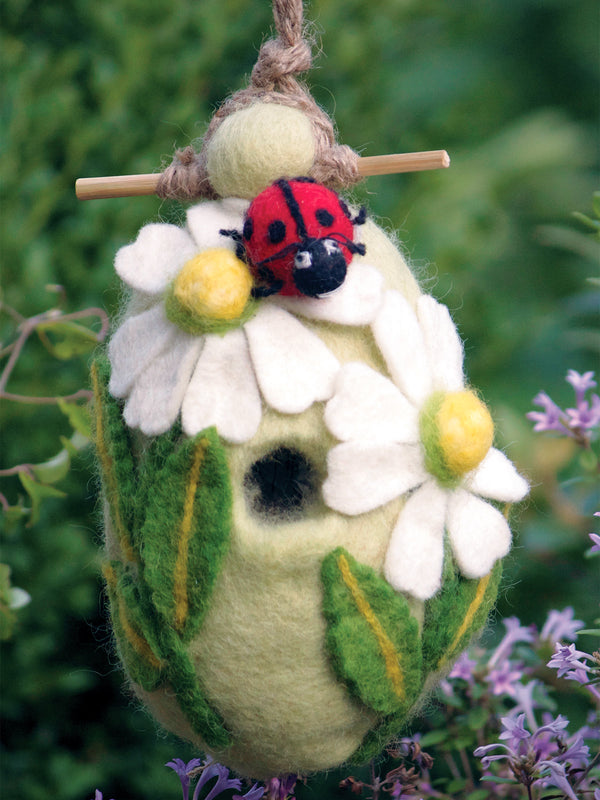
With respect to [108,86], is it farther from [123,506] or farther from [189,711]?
[189,711]

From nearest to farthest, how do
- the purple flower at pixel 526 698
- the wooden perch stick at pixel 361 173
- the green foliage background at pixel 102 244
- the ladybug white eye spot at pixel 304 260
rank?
the ladybug white eye spot at pixel 304 260
the wooden perch stick at pixel 361 173
the purple flower at pixel 526 698
the green foliage background at pixel 102 244

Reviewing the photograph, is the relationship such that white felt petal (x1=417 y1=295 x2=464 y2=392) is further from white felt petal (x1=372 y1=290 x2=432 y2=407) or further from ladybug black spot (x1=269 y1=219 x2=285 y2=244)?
ladybug black spot (x1=269 y1=219 x2=285 y2=244)

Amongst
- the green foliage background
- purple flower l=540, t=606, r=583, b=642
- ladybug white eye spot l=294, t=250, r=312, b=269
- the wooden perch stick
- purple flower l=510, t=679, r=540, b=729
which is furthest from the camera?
the green foliage background

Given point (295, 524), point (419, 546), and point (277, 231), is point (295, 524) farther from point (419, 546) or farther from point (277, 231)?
point (277, 231)

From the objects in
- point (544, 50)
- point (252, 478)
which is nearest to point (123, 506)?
point (252, 478)

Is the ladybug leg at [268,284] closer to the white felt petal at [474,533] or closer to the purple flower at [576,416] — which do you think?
the white felt petal at [474,533]

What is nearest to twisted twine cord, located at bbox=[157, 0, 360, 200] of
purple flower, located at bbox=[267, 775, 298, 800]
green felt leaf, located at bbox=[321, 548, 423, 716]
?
green felt leaf, located at bbox=[321, 548, 423, 716]

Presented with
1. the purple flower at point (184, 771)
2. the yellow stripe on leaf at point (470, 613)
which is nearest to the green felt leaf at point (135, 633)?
the purple flower at point (184, 771)
